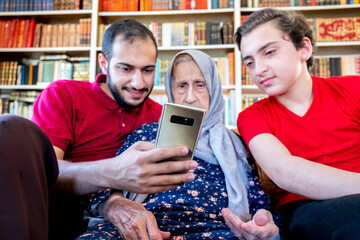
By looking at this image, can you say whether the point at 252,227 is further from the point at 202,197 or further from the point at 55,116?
the point at 55,116

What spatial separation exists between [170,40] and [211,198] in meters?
1.83

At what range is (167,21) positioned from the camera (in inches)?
107

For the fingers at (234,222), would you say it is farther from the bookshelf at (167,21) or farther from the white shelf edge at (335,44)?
the white shelf edge at (335,44)

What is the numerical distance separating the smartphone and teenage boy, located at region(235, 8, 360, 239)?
0.31 metres

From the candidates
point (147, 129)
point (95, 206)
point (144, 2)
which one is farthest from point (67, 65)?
point (95, 206)

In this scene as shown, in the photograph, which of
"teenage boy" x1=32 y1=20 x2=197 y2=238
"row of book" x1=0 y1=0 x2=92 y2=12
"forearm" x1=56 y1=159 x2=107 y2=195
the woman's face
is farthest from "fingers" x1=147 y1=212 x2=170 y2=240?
"row of book" x1=0 y1=0 x2=92 y2=12

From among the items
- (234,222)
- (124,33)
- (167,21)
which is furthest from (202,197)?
(167,21)

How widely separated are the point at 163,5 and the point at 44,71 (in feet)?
3.74

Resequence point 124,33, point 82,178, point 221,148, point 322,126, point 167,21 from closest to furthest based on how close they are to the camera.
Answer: point 82,178 → point 322,126 → point 221,148 → point 124,33 → point 167,21

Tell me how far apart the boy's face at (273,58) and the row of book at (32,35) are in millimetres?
1889

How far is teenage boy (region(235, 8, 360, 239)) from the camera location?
33.2 inches

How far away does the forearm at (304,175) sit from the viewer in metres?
0.78

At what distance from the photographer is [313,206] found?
2.62 ft

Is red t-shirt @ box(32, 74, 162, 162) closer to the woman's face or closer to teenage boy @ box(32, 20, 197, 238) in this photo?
teenage boy @ box(32, 20, 197, 238)
